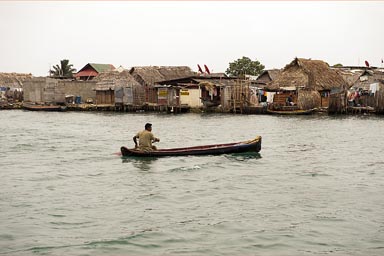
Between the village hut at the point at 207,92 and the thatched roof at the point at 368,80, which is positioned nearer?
the thatched roof at the point at 368,80

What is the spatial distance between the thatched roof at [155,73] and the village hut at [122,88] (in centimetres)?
183

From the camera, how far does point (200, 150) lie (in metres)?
15.8

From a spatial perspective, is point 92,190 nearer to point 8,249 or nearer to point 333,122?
point 8,249

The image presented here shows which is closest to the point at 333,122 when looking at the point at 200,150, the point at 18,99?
the point at 200,150

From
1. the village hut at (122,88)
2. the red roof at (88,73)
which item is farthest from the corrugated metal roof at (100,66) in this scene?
the village hut at (122,88)

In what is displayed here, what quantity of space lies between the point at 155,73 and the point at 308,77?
15462 mm

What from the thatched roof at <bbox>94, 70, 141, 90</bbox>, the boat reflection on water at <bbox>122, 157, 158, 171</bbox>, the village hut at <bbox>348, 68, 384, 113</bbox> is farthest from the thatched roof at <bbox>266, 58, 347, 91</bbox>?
the boat reflection on water at <bbox>122, 157, 158, 171</bbox>

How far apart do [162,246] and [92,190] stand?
431cm

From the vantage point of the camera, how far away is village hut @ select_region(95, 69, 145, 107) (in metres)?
43.0

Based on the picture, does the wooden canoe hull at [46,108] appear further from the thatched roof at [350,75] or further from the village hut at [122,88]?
the thatched roof at [350,75]

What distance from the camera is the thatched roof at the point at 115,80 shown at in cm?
4316

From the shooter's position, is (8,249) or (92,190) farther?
(92,190)

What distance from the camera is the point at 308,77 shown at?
119 feet

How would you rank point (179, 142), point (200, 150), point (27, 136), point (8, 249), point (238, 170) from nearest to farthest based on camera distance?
point (8, 249), point (238, 170), point (200, 150), point (179, 142), point (27, 136)
